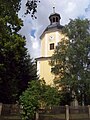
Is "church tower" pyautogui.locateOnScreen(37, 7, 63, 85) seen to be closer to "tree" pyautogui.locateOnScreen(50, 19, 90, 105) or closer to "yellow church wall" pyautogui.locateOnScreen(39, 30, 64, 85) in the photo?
"yellow church wall" pyautogui.locateOnScreen(39, 30, 64, 85)

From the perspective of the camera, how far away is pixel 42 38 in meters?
58.1

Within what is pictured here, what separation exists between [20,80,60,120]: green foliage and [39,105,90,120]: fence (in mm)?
938

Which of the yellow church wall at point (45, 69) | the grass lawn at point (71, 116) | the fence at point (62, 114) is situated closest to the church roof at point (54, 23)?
the yellow church wall at point (45, 69)

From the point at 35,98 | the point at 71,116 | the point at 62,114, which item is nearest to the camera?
the point at 35,98

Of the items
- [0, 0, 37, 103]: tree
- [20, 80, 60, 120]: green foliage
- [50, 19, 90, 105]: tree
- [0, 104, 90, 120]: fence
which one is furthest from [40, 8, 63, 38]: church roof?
[0, 104, 90, 120]: fence

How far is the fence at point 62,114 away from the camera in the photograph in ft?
92.4

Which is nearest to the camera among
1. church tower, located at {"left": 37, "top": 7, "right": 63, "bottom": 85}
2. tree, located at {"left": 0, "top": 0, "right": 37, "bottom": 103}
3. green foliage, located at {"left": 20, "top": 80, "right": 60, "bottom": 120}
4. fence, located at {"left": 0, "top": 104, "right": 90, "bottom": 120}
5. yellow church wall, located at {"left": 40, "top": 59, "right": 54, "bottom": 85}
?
fence, located at {"left": 0, "top": 104, "right": 90, "bottom": 120}

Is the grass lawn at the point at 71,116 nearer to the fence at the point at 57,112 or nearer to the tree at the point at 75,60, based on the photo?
the fence at the point at 57,112

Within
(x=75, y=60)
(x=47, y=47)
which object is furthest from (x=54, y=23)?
(x=75, y=60)

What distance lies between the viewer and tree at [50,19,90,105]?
4244cm

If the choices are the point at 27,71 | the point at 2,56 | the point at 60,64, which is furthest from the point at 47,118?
the point at 60,64

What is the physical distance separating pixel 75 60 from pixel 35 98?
1689 cm

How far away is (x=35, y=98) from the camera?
92.5 feet

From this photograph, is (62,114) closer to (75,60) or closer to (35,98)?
(35,98)
